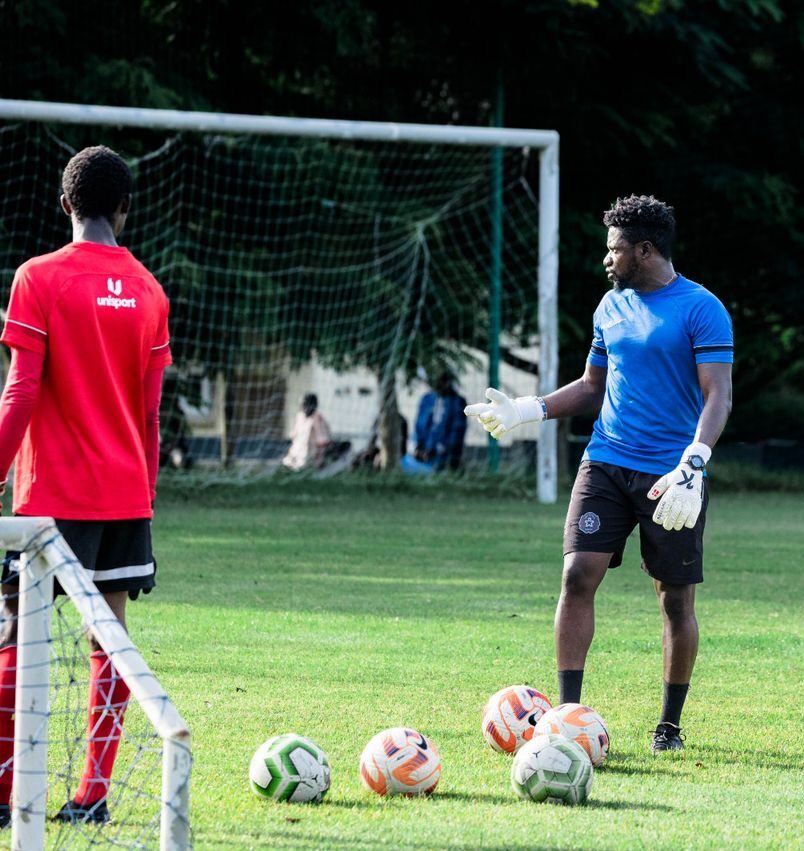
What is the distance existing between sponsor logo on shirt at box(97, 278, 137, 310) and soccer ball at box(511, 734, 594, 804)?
199cm

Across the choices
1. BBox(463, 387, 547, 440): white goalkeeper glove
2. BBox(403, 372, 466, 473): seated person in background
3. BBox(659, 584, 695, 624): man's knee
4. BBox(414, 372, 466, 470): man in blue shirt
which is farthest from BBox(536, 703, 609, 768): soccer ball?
BBox(414, 372, 466, 470): man in blue shirt

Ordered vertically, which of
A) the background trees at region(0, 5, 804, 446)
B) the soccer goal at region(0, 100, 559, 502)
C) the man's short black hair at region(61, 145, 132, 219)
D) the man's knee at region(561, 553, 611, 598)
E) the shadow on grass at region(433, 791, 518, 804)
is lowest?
the shadow on grass at region(433, 791, 518, 804)

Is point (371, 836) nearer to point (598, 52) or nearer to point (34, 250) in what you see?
point (34, 250)

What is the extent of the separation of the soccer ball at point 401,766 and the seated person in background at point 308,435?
53.4 feet

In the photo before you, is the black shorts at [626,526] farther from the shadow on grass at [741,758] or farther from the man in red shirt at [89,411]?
the man in red shirt at [89,411]

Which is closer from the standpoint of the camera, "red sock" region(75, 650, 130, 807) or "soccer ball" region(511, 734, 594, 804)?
"red sock" region(75, 650, 130, 807)

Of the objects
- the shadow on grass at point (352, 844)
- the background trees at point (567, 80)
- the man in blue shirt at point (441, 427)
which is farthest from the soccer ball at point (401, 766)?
the man in blue shirt at point (441, 427)

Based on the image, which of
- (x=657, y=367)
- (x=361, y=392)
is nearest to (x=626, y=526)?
(x=657, y=367)

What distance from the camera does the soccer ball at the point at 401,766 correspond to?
4.92 meters

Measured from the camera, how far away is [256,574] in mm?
11039

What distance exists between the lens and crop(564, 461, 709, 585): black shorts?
234 inches

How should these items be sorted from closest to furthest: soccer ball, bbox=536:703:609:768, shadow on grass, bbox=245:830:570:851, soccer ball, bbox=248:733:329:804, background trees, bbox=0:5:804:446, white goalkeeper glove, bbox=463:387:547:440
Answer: shadow on grass, bbox=245:830:570:851 → soccer ball, bbox=248:733:329:804 → soccer ball, bbox=536:703:609:768 → white goalkeeper glove, bbox=463:387:547:440 → background trees, bbox=0:5:804:446

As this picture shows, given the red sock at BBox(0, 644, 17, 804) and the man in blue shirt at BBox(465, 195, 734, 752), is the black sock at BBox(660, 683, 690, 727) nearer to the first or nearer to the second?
the man in blue shirt at BBox(465, 195, 734, 752)

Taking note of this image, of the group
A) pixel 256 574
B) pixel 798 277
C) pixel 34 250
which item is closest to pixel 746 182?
pixel 798 277
